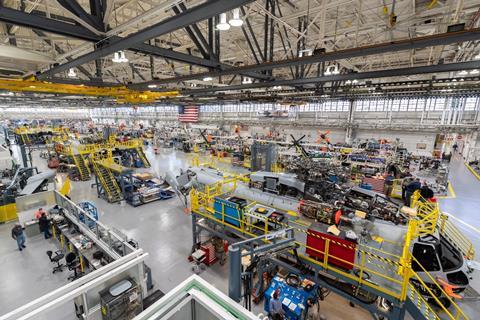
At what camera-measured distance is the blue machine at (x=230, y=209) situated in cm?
754

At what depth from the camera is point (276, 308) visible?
5895 mm

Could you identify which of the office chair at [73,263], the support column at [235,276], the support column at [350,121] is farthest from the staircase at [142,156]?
the support column at [350,121]

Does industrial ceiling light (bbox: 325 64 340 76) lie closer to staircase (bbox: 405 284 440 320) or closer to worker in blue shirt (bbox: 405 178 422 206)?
staircase (bbox: 405 284 440 320)

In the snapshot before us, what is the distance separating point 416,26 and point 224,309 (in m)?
12.1

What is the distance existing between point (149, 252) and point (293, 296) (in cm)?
641

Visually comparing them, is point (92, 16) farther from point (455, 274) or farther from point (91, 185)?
point (91, 185)

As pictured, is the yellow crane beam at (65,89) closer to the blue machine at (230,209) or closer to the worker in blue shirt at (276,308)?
the blue machine at (230,209)

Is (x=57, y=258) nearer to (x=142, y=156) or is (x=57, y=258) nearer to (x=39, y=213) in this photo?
(x=39, y=213)

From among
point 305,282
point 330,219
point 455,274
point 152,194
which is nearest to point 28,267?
point 152,194

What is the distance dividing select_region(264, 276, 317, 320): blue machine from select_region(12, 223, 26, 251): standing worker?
35.5ft

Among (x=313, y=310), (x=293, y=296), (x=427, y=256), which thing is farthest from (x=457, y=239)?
(x=293, y=296)

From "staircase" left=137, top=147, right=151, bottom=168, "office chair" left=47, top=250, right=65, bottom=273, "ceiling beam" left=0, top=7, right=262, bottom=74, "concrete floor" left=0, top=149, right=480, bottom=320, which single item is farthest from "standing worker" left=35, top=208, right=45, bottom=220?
"staircase" left=137, top=147, right=151, bottom=168

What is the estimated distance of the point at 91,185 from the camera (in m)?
18.3

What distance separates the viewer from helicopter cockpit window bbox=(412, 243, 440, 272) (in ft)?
21.6
